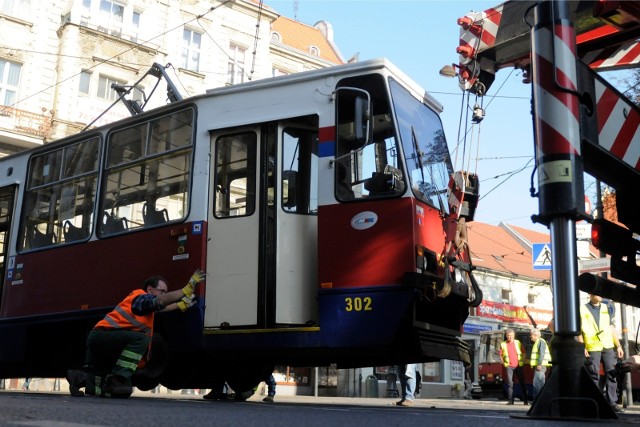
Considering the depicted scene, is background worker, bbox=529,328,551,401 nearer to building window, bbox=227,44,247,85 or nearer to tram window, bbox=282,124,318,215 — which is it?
tram window, bbox=282,124,318,215

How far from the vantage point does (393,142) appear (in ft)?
24.4

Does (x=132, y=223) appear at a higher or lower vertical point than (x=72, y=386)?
higher

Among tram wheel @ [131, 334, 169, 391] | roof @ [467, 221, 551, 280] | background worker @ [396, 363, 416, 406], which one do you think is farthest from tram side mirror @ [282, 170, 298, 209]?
roof @ [467, 221, 551, 280]

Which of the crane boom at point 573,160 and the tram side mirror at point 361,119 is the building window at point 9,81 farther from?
the crane boom at point 573,160

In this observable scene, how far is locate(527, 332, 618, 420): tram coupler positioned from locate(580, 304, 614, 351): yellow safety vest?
5.95 m

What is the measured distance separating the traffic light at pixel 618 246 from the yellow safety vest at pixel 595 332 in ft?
16.1

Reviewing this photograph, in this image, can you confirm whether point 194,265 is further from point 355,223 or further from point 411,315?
point 411,315

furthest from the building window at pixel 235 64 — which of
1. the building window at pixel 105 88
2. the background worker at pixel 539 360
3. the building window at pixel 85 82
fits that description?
the background worker at pixel 539 360

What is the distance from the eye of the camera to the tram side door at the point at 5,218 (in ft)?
34.4

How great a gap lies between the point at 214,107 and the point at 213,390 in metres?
3.14

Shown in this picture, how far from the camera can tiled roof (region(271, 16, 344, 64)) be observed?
122ft

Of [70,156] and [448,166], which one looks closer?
[448,166]

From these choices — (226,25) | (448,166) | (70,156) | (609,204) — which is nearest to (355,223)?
(448,166)

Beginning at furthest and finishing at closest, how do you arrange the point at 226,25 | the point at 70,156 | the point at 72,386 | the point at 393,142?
1. the point at 226,25
2. the point at 70,156
3. the point at 72,386
4. the point at 393,142
